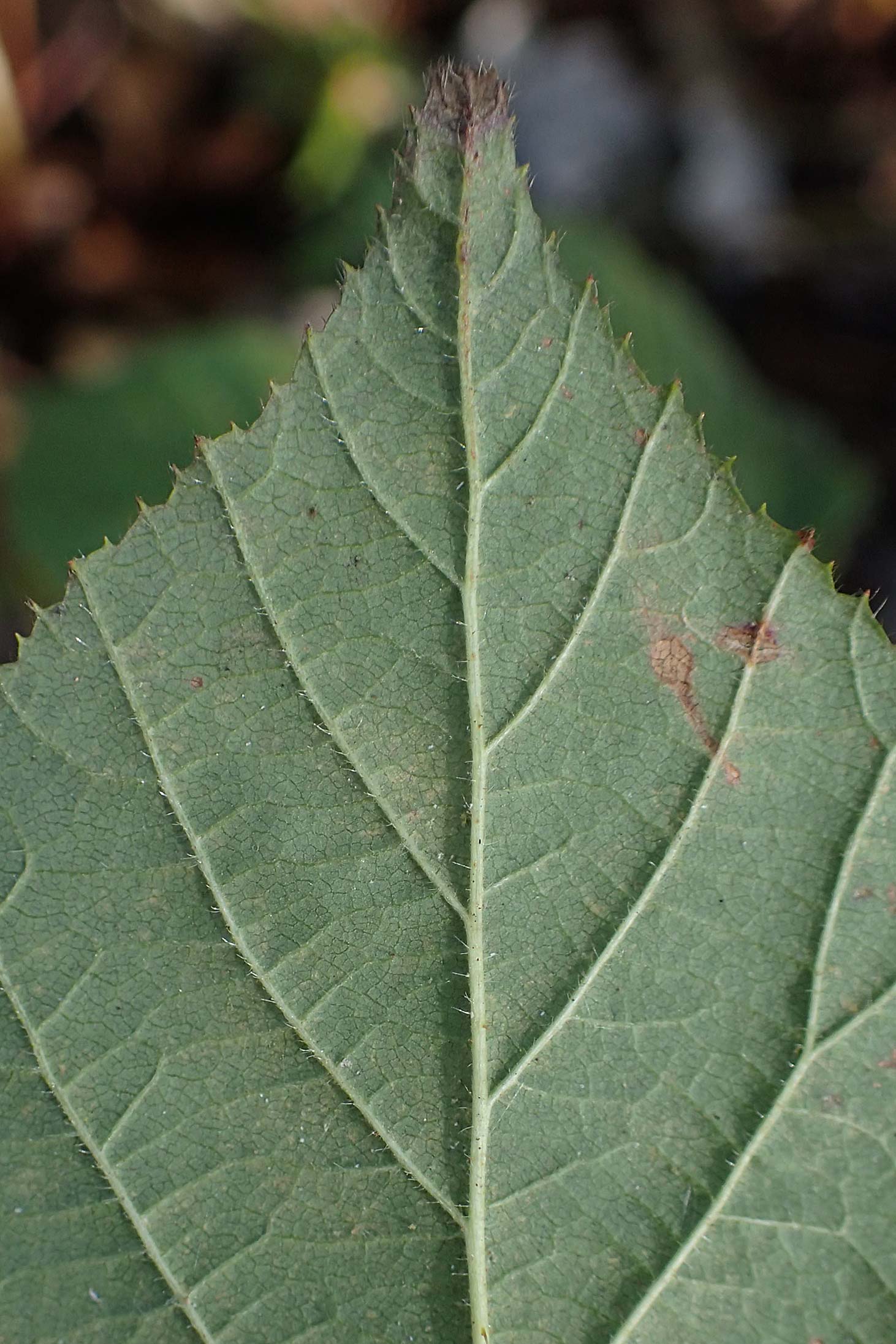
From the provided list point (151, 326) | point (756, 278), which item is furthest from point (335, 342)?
point (756, 278)

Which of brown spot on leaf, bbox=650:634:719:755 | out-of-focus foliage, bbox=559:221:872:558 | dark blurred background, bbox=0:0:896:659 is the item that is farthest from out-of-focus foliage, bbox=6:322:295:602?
brown spot on leaf, bbox=650:634:719:755

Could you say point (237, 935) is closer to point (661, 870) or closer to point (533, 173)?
point (661, 870)

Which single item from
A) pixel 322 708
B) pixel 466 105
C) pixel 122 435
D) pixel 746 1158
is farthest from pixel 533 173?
pixel 746 1158

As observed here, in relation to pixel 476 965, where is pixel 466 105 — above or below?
above

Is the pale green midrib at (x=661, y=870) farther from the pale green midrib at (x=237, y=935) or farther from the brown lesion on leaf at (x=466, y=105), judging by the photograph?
the brown lesion on leaf at (x=466, y=105)

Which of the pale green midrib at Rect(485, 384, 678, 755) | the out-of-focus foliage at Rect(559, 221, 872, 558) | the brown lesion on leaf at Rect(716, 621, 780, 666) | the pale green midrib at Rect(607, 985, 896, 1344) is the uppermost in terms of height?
the out-of-focus foliage at Rect(559, 221, 872, 558)

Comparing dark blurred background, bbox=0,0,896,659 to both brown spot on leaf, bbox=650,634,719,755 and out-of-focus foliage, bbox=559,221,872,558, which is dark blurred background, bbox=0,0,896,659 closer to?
out-of-focus foliage, bbox=559,221,872,558

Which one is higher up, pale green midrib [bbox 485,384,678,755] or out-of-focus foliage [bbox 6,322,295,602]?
out-of-focus foliage [bbox 6,322,295,602]

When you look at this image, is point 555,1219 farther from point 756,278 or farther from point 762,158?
point 762,158
